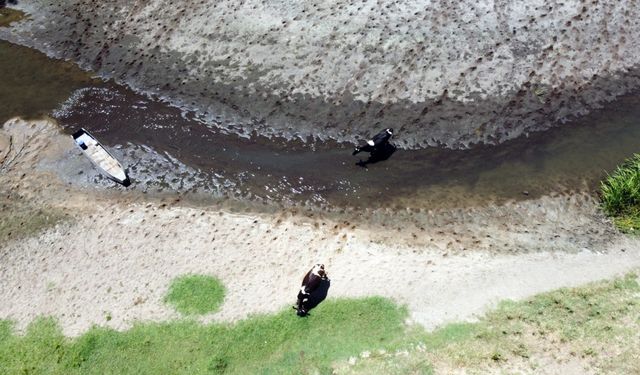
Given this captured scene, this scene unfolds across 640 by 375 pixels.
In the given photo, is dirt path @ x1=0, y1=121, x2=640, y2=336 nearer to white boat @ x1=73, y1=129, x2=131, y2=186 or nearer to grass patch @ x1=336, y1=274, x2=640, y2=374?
grass patch @ x1=336, y1=274, x2=640, y2=374

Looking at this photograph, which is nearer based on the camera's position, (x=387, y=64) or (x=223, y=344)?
(x=223, y=344)

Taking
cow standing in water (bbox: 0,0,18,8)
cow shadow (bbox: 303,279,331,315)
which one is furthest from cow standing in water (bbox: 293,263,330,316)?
cow standing in water (bbox: 0,0,18,8)

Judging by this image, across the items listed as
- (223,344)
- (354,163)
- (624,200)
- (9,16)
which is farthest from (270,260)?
(9,16)

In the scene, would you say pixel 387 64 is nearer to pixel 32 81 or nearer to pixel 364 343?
pixel 364 343

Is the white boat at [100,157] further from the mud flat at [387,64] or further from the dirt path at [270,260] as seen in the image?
the mud flat at [387,64]

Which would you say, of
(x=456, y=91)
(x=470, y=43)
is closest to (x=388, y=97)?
(x=456, y=91)
